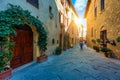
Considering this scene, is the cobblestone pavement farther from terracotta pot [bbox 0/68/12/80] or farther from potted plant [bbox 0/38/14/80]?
potted plant [bbox 0/38/14/80]

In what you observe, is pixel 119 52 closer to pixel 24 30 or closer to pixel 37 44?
pixel 37 44

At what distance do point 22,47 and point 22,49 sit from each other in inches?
4.5

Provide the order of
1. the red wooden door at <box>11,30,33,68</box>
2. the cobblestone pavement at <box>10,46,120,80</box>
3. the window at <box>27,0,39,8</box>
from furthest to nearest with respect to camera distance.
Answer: the window at <box>27,0,39,8</box> < the red wooden door at <box>11,30,33,68</box> < the cobblestone pavement at <box>10,46,120,80</box>

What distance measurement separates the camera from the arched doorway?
239 inches

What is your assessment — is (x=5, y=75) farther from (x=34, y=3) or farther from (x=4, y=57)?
(x=34, y=3)

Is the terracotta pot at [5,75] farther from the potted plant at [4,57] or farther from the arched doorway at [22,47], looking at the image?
the arched doorway at [22,47]

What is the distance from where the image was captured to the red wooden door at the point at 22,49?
6.08 m

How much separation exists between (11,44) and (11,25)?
2.54 feet

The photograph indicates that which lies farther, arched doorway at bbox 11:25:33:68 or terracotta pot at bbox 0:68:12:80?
arched doorway at bbox 11:25:33:68

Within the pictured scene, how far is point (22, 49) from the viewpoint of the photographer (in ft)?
21.9

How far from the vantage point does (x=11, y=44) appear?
4.75 meters

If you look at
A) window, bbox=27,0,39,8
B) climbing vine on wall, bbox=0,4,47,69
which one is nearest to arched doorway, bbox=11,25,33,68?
climbing vine on wall, bbox=0,4,47,69

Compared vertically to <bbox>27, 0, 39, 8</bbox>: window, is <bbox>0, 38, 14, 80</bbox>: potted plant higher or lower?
lower

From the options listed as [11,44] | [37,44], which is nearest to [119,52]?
[37,44]
